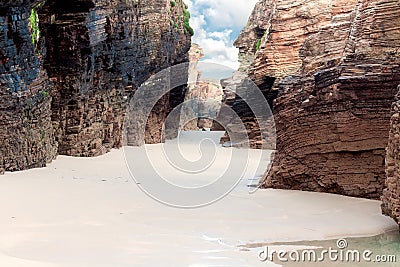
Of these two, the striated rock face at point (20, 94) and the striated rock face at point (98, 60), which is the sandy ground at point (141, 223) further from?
the striated rock face at point (98, 60)

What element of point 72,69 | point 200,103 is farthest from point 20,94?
point 200,103

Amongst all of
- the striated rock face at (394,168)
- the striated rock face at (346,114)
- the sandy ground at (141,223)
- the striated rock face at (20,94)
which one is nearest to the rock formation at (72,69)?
the striated rock face at (20,94)

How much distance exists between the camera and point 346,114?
21.8ft

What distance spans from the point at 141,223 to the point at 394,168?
2942mm

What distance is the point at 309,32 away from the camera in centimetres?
1581

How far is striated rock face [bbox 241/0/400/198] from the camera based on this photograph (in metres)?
6.43

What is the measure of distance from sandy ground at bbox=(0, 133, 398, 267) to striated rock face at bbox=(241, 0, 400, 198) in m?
0.36

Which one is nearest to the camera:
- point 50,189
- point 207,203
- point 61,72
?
point 50,189

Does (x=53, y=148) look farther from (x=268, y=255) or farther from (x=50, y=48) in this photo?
(x=268, y=255)

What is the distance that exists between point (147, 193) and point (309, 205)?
8.02ft

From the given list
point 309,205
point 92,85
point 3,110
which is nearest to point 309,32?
point 92,85

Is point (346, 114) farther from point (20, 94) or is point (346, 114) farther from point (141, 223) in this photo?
point (20, 94)

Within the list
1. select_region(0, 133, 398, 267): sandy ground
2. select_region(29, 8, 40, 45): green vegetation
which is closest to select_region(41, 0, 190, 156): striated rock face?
select_region(29, 8, 40, 45): green vegetation

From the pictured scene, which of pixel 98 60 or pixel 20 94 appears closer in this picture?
pixel 20 94
